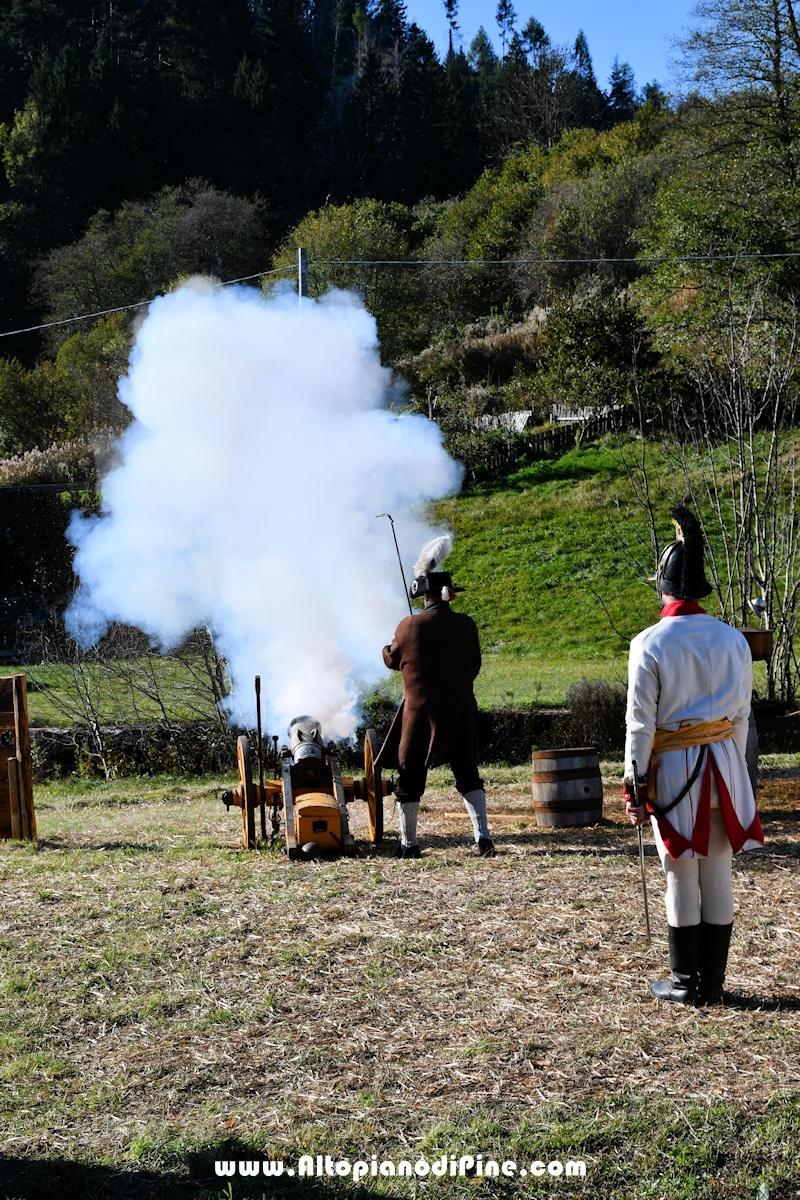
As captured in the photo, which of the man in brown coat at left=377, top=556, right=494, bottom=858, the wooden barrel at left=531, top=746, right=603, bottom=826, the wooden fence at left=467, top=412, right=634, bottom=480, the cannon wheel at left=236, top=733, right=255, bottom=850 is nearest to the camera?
the man in brown coat at left=377, top=556, right=494, bottom=858

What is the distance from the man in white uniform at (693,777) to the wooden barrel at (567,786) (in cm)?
339

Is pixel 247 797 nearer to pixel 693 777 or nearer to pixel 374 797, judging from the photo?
pixel 374 797

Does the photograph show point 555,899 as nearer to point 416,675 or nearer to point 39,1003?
point 416,675

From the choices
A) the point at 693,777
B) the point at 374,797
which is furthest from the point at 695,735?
the point at 374,797

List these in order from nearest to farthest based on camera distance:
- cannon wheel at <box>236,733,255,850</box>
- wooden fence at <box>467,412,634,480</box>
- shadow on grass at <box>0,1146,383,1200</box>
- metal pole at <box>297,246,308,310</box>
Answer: shadow on grass at <box>0,1146,383,1200</box> < cannon wheel at <box>236,733,255,850</box> < metal pole at <box>297,246,308,310</box> < wooden fence at <box>467,412,634,480</box>

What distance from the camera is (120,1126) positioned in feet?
11.8

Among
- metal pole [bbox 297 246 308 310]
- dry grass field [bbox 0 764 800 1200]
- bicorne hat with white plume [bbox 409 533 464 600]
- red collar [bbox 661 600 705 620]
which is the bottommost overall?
dry grass field [bbox 0 764 800 1200]

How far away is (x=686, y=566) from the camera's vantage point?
4465mm

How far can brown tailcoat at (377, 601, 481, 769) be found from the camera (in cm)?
709

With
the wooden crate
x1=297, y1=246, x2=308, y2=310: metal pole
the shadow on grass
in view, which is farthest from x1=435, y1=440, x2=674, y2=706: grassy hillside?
the shadow on grass

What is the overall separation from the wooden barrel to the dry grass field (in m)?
0.79

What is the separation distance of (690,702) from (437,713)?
Answer: 2.88 m

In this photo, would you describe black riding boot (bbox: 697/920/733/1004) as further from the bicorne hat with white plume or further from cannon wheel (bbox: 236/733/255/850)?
cannon wheel (bbox: 236/733/255/850)

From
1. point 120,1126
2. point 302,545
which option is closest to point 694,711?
point 120,1126
